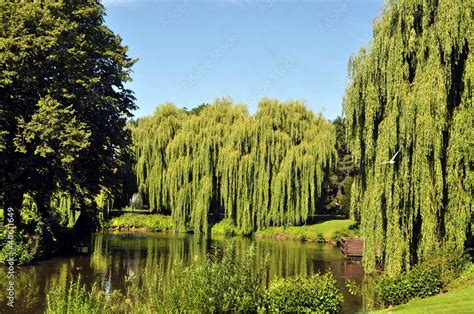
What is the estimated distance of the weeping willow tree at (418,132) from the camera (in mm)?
14062

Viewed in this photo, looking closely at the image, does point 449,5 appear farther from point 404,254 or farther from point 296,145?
point 296,145

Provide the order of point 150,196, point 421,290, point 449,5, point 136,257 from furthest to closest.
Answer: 1. point 150,196
2. point 136,257
3. point 449,5
4. point 421,290

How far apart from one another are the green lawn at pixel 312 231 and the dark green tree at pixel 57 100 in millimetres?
14744

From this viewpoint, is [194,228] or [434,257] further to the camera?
[194,228]

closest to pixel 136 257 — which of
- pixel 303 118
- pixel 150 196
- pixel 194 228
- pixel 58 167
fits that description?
pixel 58 167

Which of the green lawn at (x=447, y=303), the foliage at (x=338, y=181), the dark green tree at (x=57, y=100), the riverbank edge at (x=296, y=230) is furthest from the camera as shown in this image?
the foliage at (x=338, y=181)

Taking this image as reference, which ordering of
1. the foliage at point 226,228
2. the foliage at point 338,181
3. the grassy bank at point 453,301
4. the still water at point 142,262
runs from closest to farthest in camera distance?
the grassy bank at point 453,301 → the still water at point 142,262 → the foliage at point 226,228 → the foliage at point 338,181

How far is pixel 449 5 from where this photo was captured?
562 inches

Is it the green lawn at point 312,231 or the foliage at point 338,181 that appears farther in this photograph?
the foliage at point 338,181

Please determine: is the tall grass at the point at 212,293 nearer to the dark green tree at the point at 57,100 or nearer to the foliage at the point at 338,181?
the dark green tree at the point at 57,100

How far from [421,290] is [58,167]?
16462mm

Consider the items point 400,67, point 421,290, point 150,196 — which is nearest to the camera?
point 421,290

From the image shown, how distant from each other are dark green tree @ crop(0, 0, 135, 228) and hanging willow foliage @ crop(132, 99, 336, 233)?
38.2ft

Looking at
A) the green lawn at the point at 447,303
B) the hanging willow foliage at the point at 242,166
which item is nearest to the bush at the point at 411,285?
the green lawn at the point at 447,303
